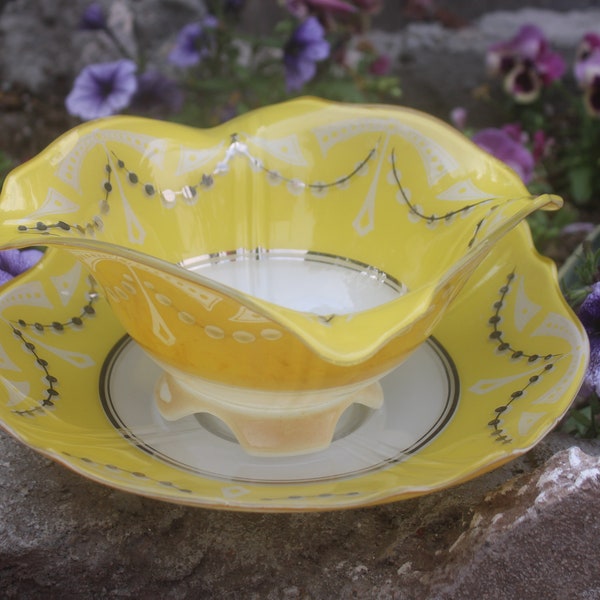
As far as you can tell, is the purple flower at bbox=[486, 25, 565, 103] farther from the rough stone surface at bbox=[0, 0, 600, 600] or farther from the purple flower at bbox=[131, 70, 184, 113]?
the rough stone surface at bbox=[0, 0, 600, 600]

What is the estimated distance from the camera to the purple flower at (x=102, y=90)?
5.19ft

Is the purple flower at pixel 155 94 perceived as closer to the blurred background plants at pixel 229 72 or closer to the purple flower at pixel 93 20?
the blurred background plants at pixel 229 72

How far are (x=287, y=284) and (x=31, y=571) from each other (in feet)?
1.41

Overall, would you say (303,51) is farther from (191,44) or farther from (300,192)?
(300,192)

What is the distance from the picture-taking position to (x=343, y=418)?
866 millimetres

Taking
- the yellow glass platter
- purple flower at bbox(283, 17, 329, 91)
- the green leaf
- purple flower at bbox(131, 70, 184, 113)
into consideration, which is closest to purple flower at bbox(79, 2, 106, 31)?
purple flower at bbox(131, 70, 184, 113)

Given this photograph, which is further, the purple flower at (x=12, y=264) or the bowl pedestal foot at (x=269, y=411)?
the purple flower at (x=12, y=264)

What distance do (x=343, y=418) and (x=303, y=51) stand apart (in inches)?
38.0

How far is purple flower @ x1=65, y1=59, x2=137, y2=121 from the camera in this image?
158 cm

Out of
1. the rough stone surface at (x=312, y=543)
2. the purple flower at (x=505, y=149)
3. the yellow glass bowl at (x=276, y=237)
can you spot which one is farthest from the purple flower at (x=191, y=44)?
the rough stone surface at (x=312, y=543)

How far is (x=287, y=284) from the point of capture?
3.40 ft

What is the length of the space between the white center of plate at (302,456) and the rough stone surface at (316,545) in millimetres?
60

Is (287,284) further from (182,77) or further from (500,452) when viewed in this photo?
(182,77)

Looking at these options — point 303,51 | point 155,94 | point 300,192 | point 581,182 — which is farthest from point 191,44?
point 581,182
